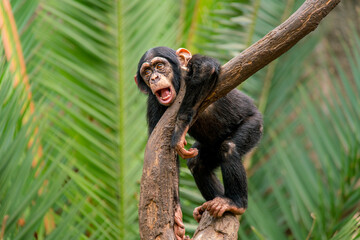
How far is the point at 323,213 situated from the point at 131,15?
2762mm

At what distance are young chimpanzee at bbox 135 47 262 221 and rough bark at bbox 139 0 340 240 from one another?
0.93 ft

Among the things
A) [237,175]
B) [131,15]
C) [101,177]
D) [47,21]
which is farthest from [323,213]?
[47,21]

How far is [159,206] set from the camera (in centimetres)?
330

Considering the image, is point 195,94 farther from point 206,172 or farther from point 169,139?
point 206,172

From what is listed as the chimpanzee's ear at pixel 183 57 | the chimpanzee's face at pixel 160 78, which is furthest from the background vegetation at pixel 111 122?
the chimpanzee's ear at pixel 183 57

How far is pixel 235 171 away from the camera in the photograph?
400cm

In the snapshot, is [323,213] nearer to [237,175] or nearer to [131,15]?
[237,175]

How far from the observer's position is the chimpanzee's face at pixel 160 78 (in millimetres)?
4078

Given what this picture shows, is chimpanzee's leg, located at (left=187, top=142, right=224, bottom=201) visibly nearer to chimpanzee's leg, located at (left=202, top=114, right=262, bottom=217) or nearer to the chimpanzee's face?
chimpanzee's leg, located at (left=202, top=114, right=262, bottom=217)

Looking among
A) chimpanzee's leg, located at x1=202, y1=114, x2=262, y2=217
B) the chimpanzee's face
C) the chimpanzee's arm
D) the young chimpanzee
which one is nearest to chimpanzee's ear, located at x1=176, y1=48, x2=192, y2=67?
the young chimpanzee

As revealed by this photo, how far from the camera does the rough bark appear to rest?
10.8 feet

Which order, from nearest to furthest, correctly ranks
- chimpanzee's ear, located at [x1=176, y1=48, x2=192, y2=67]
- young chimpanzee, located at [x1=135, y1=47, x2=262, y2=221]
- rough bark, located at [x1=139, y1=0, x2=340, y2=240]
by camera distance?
rough bark, located at [x1=139, y1=0, x2=340, y2=240] < young chimpanzee, located at [x1=135, y1=47, x2=262, y2=221] < chimpanzee's ear, located at [x1=176, y1=48, x2=192, y2=67]

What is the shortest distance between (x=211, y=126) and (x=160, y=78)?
57cm

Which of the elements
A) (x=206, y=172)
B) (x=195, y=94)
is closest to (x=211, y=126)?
(x=206, y=172)
